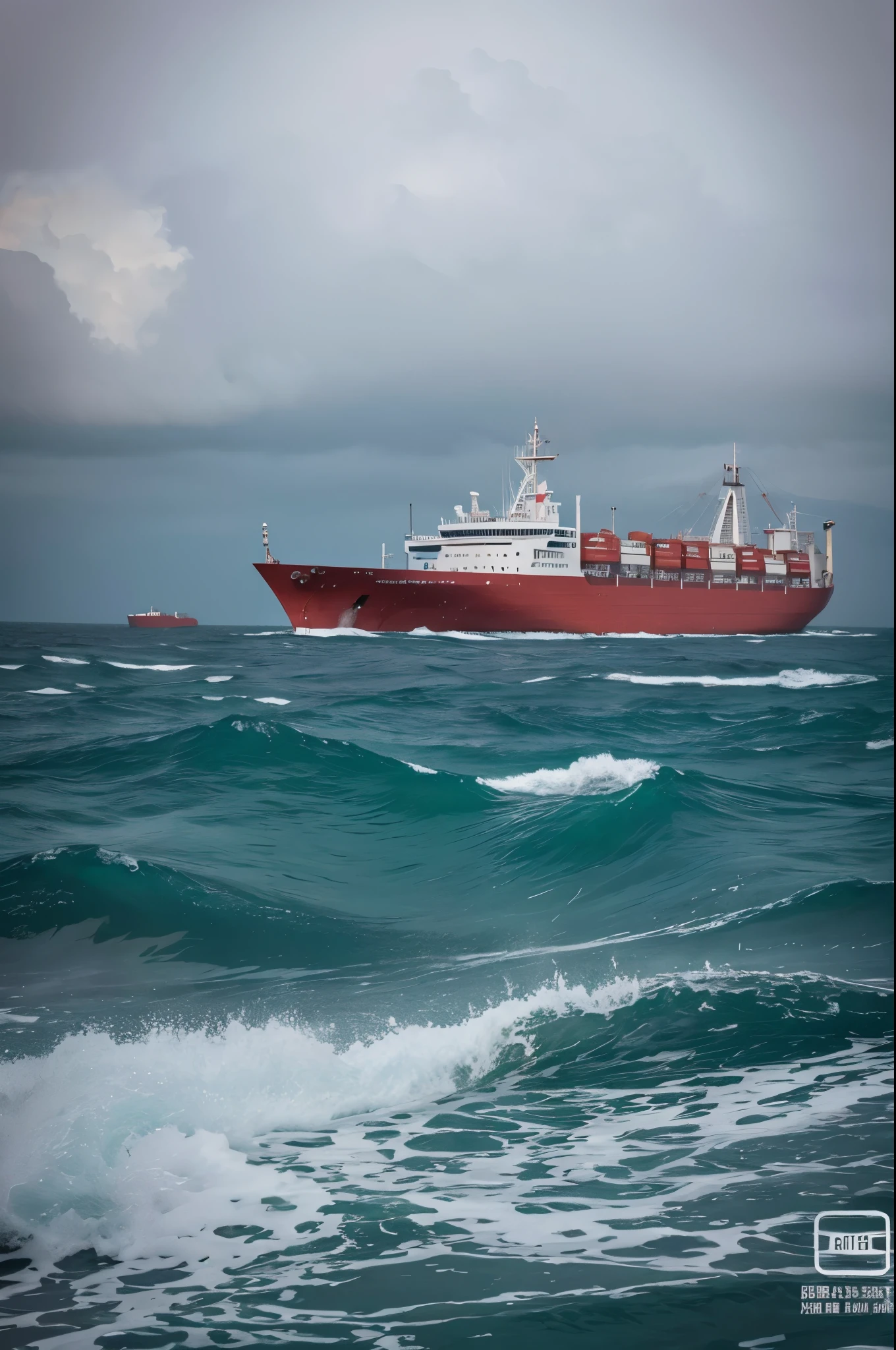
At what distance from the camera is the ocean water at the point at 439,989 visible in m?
1.55

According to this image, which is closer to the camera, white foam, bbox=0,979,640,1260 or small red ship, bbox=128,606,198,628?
white foam, bbox=0,979,640,1260

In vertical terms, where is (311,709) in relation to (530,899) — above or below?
above

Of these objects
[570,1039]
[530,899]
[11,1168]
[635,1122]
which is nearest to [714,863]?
[530,899]

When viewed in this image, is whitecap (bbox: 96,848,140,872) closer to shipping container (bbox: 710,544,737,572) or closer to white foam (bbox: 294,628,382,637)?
white foam (bbox: 294,628,382,637)

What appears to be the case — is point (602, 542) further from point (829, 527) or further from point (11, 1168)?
point (11, 1168)

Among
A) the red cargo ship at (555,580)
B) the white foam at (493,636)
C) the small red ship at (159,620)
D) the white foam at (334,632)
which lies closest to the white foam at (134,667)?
the small red ship at (159,620)

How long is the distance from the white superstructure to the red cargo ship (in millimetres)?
11

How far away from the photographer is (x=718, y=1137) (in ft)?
6.19

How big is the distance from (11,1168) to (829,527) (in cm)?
283

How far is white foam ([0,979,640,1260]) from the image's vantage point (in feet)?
5.79

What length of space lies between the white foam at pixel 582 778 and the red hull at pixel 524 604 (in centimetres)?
118

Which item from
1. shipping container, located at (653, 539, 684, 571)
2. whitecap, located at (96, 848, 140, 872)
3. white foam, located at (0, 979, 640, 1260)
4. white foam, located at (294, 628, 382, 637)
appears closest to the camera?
white foam, located at (0, 979, 640, 1260)

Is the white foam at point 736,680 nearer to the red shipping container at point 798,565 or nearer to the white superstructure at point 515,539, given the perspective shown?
the red shipping container at point 798,565

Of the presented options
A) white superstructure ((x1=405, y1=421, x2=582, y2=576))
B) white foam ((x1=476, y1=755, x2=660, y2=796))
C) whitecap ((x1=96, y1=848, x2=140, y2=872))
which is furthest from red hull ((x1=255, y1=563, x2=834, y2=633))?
whitecap ((x1=96, y1=848, x2=140, y2=872))
